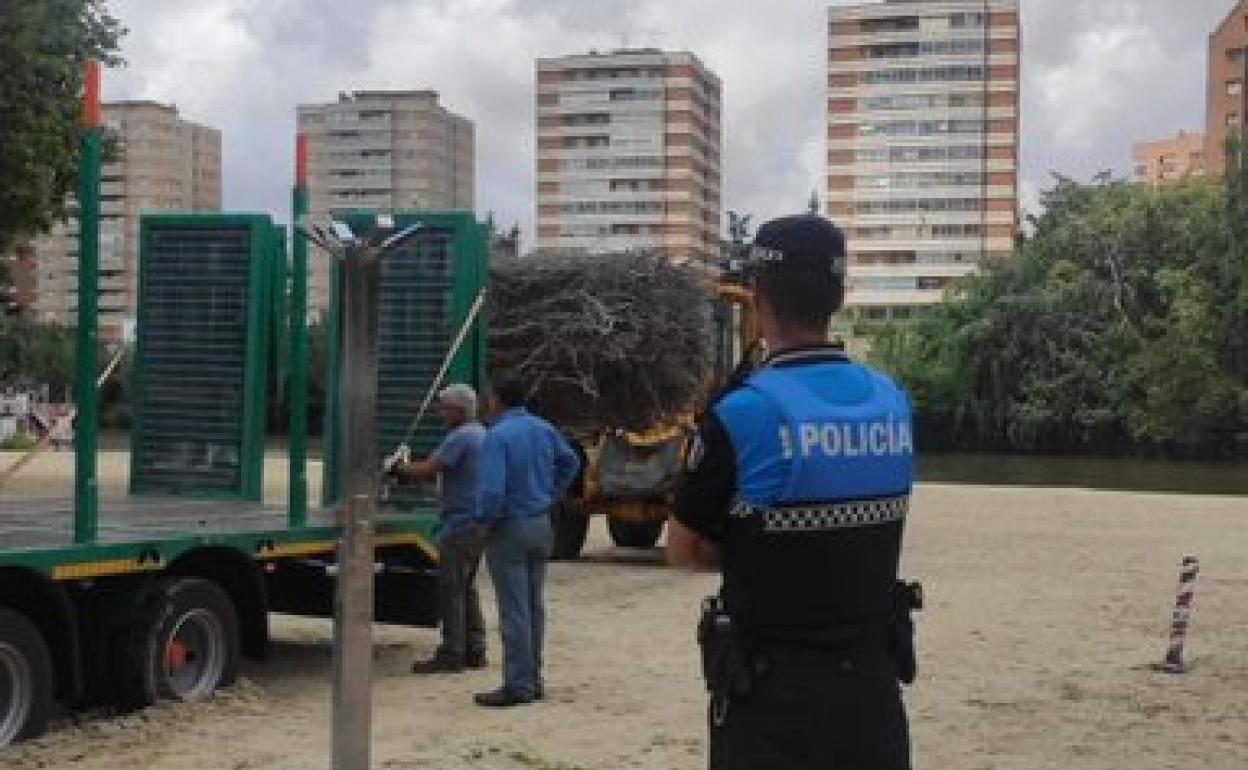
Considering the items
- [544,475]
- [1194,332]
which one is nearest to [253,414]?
[544,475]

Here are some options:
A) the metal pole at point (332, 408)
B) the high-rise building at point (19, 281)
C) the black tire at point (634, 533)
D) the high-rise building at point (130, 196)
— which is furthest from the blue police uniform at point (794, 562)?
the high-rise building at point (19, 281)

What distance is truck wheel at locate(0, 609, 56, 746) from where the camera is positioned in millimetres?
7402

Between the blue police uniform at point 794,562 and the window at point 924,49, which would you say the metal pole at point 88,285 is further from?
the window at point 924,49

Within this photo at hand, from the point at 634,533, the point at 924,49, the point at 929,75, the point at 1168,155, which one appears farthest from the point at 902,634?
the point at 1168,155

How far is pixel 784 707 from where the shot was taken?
3.28 meters

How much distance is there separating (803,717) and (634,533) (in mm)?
15819

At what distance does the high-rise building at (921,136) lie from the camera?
113 metres

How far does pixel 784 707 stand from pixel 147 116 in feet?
89.3

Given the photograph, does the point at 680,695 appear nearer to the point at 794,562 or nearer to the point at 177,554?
the point at 177,554

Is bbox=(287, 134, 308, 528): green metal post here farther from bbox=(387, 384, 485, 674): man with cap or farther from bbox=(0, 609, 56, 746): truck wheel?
bbox=(0, 609, 56, 746): truck wheel

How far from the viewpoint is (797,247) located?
134 inches

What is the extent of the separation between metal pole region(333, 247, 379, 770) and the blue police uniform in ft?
9.43

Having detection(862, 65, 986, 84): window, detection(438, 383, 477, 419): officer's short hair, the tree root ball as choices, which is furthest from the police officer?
detection(862, 65, 986, 84): window

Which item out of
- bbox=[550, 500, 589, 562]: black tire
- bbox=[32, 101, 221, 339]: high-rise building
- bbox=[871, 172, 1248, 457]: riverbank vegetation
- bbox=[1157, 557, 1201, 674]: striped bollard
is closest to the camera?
bbox=[32, 101, 221, 339]: high-rise building
